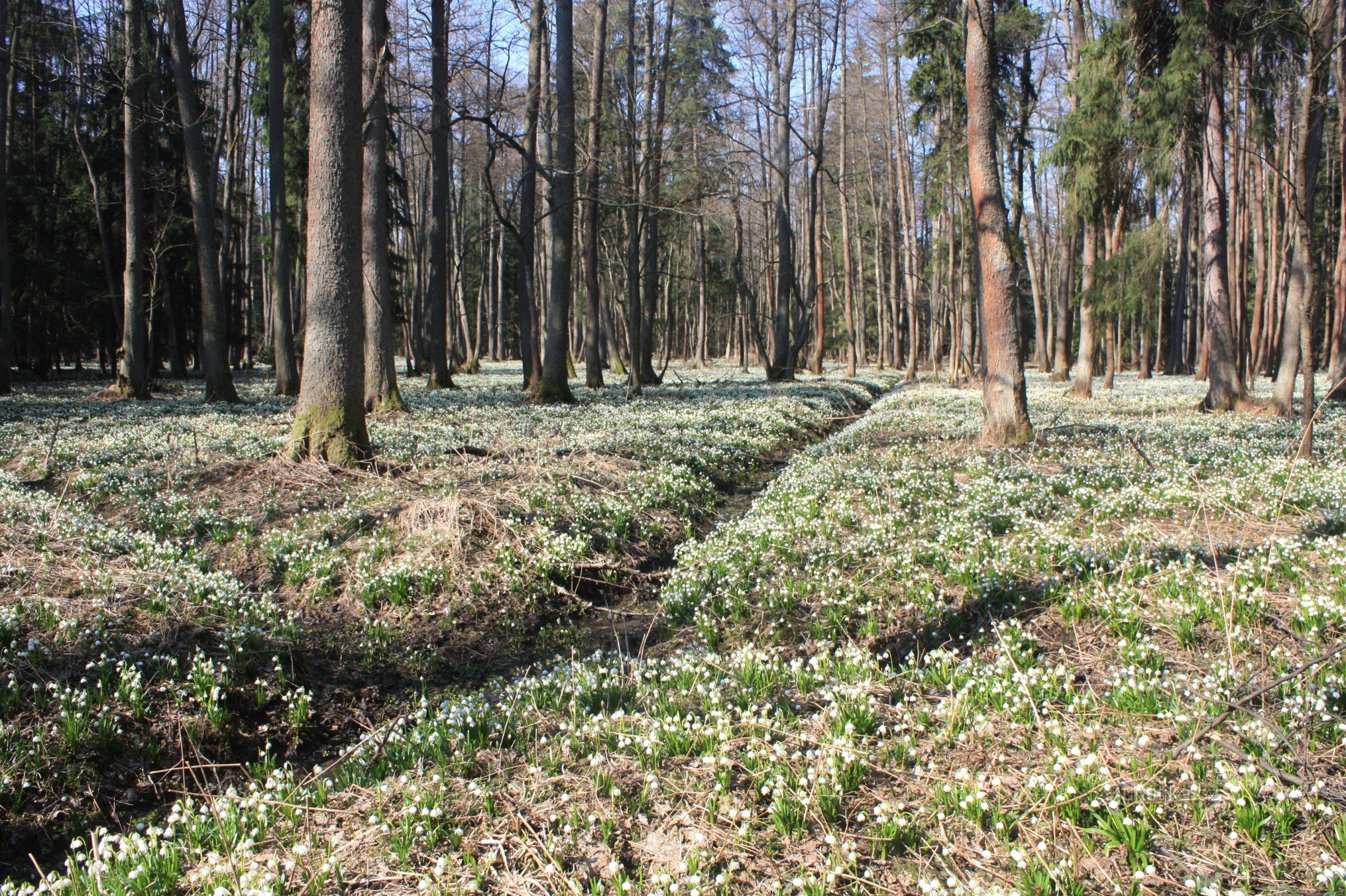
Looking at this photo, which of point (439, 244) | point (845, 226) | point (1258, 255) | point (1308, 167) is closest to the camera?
point (1308, 167)

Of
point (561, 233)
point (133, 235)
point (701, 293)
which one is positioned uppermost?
point (701, 293)

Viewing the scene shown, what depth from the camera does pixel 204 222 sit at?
62.6ft

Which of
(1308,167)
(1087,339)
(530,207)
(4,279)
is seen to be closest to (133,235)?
(4,279)

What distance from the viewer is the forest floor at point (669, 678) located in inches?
121

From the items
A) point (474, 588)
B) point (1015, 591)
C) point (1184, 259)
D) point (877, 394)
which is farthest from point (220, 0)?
point (1184, 259)

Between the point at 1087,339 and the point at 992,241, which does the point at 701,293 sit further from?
the point at 992,241

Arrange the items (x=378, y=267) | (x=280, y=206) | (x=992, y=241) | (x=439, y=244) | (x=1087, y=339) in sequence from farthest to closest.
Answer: (x=439, y=244) < (x=1087, y=339) < (x=280, y=206) < (x=378, y=267) < (x=992, y=241)

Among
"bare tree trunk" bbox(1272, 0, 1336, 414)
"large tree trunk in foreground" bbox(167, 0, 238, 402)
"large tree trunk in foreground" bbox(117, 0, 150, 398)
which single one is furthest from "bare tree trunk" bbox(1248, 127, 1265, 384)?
"large tree trunk in foreground" bbox(117, 0, 150, 398)

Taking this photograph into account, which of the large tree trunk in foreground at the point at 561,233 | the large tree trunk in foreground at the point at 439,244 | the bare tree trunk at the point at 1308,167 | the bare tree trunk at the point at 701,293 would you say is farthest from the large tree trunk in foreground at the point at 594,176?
the bare tree trunk at the point at 701,293

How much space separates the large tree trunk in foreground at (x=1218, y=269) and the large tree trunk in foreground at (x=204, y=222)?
23.9m

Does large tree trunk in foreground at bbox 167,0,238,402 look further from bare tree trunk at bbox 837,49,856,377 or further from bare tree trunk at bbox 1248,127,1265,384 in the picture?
Result: bare tree trunk at bbox 1248,127,1265,384

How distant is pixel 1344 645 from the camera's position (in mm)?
3115

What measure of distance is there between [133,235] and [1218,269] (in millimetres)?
26668

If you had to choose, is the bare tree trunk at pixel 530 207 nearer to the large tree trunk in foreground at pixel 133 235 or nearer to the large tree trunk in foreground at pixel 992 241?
the large tree trunk in foreground at pixel 133 235
